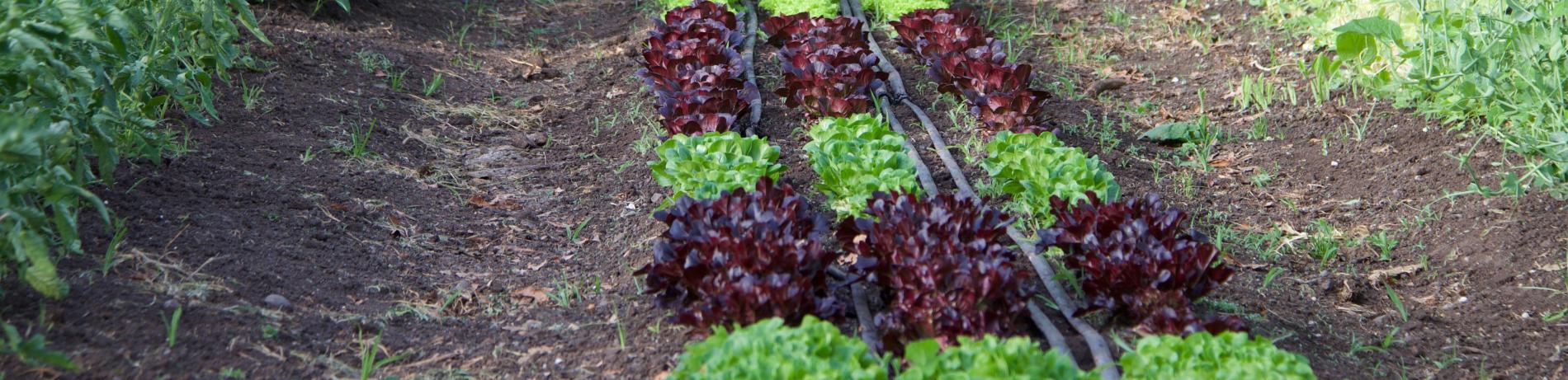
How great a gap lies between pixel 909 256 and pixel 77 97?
2410mm

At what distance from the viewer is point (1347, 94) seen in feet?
17.2

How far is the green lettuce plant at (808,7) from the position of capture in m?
6.15

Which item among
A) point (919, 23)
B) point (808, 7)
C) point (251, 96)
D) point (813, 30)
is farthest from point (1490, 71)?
point (251, 96)

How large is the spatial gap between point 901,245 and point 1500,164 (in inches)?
105

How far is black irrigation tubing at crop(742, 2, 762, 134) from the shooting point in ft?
16.0

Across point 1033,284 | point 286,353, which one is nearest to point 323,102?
point 286,353

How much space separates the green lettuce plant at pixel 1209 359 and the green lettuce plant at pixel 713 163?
1496 millimetres

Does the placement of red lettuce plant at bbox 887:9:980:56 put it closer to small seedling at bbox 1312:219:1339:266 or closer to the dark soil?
the dark soil

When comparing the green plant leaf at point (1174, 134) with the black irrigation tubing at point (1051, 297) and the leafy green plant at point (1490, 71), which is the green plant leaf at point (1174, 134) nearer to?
the leafy green plant at point (1490, 71)

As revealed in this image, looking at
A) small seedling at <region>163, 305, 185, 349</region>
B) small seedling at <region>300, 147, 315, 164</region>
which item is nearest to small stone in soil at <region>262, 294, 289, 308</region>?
small seedling at <region>163, 305, 185, 349</region>

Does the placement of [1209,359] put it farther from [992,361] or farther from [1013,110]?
[1013,110]

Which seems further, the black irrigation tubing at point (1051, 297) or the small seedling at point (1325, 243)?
the small seedling at point (1325, 243)

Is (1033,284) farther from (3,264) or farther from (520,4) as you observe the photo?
(520,4)

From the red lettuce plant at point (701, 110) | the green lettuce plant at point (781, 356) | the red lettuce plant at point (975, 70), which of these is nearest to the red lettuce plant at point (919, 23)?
Result: the red lettuce plant at point (975, 70)
